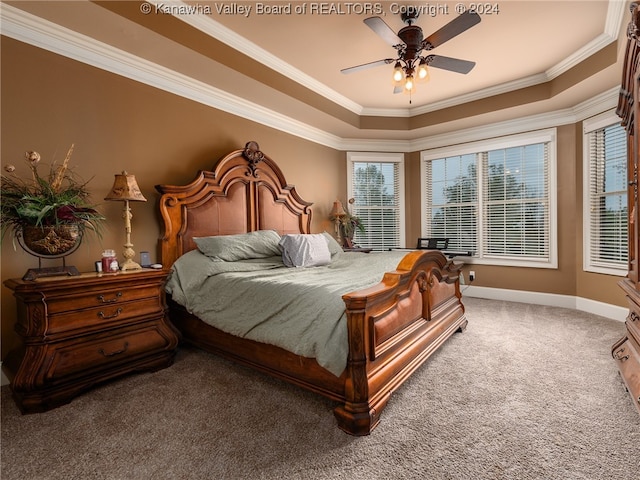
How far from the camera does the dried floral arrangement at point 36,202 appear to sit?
78.7 inches

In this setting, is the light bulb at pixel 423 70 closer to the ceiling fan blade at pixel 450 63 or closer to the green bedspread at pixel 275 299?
the ceiling fan blade at pixel 450 63

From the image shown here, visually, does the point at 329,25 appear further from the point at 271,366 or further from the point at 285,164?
the point at 271,366

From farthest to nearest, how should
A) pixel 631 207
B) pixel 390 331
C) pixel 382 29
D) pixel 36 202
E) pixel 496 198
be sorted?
1. pixel 496 198
2. pixel 382 29
3. pixel 631 207
4. pixel 36 202
5. pixel 390 331

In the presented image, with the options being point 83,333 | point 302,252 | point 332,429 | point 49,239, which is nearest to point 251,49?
point 302,252

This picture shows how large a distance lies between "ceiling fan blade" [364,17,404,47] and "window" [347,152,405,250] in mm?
2873

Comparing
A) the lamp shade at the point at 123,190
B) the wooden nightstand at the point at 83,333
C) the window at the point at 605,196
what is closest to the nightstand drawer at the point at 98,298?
the wooden nightstand at the point at 83,333

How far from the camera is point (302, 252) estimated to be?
121 inches

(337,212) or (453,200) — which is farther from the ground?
(453,200)

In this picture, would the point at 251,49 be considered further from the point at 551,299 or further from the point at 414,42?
the point at 551,299

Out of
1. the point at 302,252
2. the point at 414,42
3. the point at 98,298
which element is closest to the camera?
the point at 98,298

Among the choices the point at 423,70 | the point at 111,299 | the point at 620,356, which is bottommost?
the point at 620,356

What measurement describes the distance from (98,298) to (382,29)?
288 cm

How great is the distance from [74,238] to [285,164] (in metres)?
2.78

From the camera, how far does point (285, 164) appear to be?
14.5 ft
